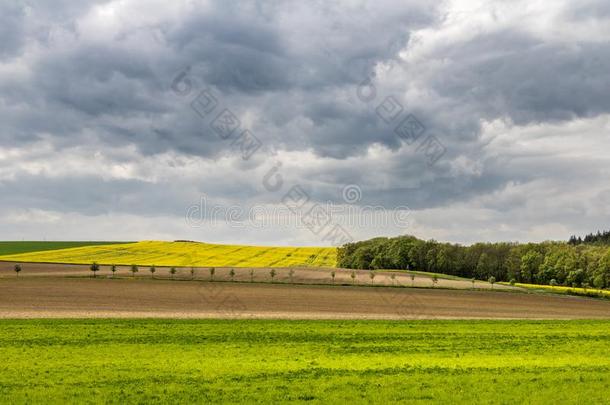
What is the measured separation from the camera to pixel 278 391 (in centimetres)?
2294

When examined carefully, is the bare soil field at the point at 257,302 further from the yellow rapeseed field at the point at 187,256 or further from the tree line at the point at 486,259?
the tree line at the point at 486,259

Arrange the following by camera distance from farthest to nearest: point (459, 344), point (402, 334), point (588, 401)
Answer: point (402, 334), point (459, 344), point (588, 401)

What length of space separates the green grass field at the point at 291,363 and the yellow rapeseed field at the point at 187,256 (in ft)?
290

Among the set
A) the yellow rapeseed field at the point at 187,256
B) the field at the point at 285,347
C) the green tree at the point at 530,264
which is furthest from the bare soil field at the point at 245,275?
the green tree at the point at 530,264

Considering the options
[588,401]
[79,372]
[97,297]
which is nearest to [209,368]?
[79,372]

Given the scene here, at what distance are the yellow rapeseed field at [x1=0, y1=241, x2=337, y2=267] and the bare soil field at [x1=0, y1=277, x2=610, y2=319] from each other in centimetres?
3799

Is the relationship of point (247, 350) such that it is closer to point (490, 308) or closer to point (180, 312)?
point (180, 312)

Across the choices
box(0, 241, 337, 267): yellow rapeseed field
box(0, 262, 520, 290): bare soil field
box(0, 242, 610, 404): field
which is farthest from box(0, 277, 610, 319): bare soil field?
box(0, 241, 337, 267): yellow rapeseed field

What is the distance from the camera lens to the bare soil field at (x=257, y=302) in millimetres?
57419

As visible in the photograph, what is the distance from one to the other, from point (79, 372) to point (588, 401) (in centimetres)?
2088

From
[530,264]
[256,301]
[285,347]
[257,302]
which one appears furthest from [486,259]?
[285,347]

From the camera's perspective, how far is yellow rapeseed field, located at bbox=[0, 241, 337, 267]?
437 feet

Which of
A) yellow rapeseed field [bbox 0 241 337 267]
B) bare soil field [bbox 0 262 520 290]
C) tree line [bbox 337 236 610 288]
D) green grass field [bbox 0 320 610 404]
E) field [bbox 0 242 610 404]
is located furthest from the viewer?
yellow rapeseed field [bbox 0 241 337 267]

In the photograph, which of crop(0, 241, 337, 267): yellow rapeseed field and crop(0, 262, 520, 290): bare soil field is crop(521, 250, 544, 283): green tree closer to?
crop(0, 262, 520, 290): bare soil field
